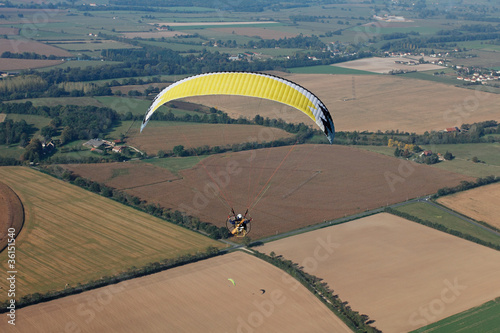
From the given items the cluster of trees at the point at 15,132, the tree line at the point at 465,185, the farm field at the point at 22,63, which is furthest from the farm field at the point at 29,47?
the tree line at the point at 465,185

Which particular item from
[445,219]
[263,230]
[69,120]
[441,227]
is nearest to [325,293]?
[263,230]

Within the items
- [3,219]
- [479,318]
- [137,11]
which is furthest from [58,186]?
[137,11]

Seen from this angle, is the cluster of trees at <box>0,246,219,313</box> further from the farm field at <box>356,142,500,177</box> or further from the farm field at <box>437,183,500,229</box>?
the farm field at <box>356,142,500,177</box>

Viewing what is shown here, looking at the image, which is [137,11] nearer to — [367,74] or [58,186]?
[367,74]

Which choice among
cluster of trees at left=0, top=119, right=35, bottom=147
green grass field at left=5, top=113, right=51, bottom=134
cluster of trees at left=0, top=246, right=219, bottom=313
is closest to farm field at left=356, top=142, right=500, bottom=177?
cluster of trees at left=0, top=246, right=219, bottom=313

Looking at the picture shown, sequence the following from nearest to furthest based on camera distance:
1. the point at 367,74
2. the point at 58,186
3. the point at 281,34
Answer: the point at 58,186 → the point at 367,74 → the point at 281,34

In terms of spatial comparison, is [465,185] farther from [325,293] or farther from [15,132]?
[15,132]

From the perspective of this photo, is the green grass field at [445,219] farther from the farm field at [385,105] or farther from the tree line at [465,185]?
the farm field at [385,105]
